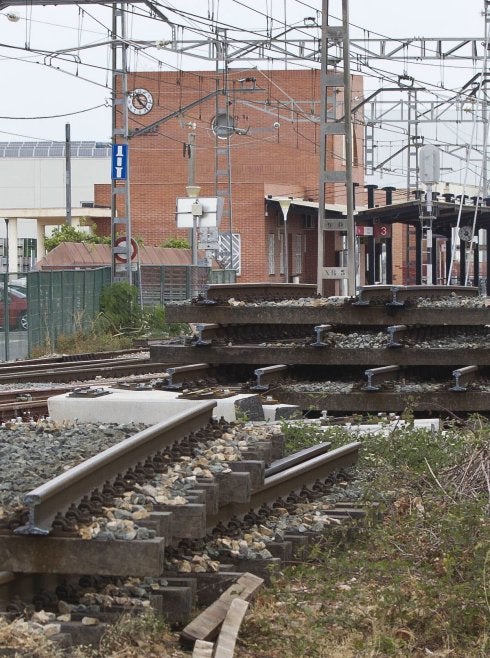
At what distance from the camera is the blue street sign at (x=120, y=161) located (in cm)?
3281

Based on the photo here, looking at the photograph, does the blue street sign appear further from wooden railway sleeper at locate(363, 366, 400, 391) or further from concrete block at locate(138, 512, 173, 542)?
concrete block at locate(138, 512, 173, 542)

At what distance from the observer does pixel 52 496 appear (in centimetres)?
611

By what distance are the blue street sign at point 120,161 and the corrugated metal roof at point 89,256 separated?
9885mm

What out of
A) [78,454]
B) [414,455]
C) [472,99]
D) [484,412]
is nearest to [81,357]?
[484,412]

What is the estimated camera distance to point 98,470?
6715mm

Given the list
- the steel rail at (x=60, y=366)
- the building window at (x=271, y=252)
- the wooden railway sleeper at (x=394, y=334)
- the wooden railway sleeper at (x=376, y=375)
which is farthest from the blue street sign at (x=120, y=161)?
the building window at (x=271, y=252)

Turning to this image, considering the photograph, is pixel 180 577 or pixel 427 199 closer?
pixel 180 577

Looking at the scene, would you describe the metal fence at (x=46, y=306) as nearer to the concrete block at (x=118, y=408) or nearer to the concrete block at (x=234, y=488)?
the concrete block at (x=118, y=408)

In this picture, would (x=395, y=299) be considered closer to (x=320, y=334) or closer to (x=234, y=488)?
(x=320, y=334)

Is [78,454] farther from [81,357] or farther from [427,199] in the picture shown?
[427,199]

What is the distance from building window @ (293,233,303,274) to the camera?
66562 mm

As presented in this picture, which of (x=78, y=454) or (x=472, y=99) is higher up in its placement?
(x=472, y=99)

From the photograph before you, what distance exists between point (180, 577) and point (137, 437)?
37.0 inches

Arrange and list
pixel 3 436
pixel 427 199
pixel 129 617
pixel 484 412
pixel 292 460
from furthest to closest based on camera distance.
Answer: pixel 427 199, pixel 484 412, pixel 292 460, pixel 3 436, pixel 129 617
